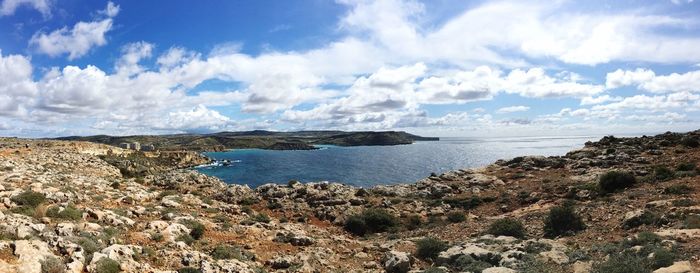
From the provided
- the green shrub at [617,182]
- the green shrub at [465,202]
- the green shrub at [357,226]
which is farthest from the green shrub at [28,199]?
the green shrub at [617,182]

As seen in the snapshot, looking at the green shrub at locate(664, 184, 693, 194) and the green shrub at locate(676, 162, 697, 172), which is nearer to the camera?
the green shrub at locate(664, 184, 693, 194)

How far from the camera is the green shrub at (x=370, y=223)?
99.6 ft

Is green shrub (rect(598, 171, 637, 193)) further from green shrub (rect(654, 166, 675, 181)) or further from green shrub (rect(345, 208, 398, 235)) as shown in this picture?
green shrub (rect(345, 208, 398, 235))

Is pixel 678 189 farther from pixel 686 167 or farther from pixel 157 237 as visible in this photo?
pixel 157 237

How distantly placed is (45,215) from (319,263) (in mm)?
12527

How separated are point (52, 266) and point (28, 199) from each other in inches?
396

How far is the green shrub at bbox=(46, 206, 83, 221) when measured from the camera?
17566 millimetres

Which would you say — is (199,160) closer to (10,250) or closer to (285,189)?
(285,189)

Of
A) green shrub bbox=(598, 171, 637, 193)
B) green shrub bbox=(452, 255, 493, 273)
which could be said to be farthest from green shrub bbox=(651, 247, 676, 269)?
green shrub bbox=(598, 171, 637, 193)

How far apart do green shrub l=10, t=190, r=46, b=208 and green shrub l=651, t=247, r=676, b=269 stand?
26075 mm

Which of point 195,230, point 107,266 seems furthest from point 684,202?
point 107,266

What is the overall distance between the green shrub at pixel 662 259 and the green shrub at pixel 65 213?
23440 millimetres

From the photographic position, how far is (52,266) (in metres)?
11.6

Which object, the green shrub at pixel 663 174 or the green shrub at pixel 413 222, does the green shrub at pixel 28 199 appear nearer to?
the green shrub at pixel 413 222
